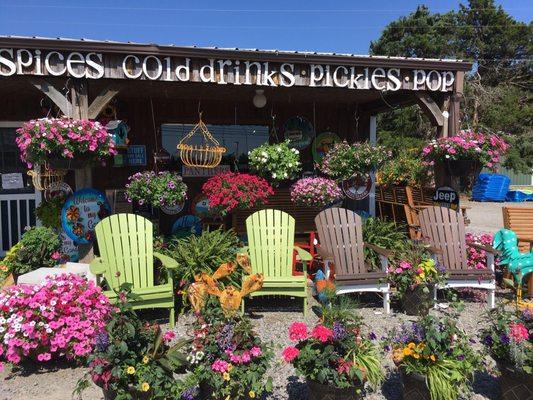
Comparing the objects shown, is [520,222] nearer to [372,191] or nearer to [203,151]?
[372,191]

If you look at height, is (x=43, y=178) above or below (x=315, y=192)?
above

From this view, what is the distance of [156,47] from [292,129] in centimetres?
284

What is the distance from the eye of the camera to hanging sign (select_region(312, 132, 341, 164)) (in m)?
6.60

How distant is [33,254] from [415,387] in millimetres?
3763

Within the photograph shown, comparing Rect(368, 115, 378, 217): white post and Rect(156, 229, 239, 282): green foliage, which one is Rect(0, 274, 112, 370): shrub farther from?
Rect(368, 115, 378, 217): white post

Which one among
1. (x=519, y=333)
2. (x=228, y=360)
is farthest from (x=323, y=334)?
(x=519, y=333)

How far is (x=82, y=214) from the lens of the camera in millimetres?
4352

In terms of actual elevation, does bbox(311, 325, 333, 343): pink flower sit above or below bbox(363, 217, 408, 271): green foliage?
below

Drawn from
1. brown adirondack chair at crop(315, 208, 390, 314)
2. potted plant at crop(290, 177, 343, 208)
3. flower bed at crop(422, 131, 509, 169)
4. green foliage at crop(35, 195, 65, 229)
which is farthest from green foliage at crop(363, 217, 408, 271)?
green foliage at crop(35, 195, 65, 229)

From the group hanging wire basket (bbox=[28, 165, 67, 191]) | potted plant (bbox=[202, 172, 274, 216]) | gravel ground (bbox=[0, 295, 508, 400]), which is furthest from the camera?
hanging wire basket (bbox=[28, 165, 67, 191])

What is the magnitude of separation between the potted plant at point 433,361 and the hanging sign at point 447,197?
278 centimetres

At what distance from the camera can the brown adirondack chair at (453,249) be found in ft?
12.6

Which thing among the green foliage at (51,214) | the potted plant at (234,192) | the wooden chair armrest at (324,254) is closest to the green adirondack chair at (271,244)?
the wooden chair armrest at (324,254)

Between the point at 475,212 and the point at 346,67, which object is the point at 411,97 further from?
the point at 475,212
